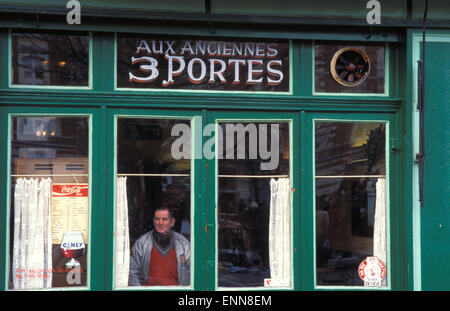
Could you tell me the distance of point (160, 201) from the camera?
709 cm

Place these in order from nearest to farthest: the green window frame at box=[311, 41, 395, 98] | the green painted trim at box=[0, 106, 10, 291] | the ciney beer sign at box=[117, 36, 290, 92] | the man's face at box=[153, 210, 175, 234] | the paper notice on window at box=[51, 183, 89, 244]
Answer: the green painted trim at box=[0, 106, 10, 291], the paper notice on window at box=[51, 183, 89, 244], the man's face at box=[153, 210, 175, 234], the ciney beer sign at box=[117, 36, 290, 92], the green window frame at box=[311, 41, 395, 98]

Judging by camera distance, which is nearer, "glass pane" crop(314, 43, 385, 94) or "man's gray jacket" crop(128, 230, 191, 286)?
"man's gray jacket" crop(128, 230, 191, 286)

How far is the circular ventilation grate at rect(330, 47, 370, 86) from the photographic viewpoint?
7426 millimetres

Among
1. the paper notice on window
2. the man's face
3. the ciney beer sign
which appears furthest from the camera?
the ciney beer sign

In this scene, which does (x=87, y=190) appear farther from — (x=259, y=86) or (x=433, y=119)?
(x=433, y=119)

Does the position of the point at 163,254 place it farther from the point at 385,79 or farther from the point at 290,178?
the point at 385,79

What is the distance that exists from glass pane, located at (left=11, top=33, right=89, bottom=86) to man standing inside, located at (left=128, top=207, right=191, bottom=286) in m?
2.05

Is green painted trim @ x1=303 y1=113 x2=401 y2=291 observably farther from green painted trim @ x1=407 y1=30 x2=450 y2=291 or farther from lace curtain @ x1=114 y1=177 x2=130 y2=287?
lace curtain @ x1=114 y1=177 x2=130 y2=287

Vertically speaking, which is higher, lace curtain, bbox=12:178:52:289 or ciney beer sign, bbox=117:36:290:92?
ciney beer sign, bbox=117:36:290:92

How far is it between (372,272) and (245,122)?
256cm

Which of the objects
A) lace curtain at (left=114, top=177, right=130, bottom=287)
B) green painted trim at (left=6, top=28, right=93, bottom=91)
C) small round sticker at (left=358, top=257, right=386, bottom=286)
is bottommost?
small round sticker at (left=358, top=257, right=386, bottom=286)

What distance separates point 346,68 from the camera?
7449mm

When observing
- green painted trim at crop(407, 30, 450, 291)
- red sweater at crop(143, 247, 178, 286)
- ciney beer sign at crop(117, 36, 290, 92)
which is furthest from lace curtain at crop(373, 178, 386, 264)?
red sweater at crop(143, 247, 178, 286)

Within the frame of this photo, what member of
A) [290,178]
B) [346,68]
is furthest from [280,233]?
[346,68]
